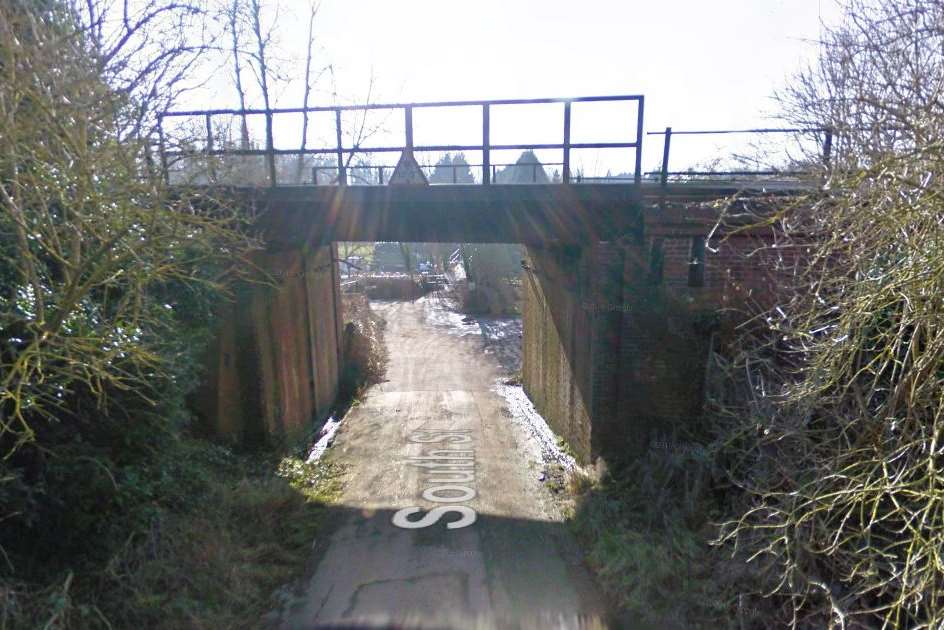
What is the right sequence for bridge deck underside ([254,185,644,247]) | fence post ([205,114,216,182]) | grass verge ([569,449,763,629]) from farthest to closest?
bridge deck underside ([254,185,644,247]) → fence post ([205,114,216,182]) → grass verge ([569,449,763,629])

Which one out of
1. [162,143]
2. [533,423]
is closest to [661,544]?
[533,423]

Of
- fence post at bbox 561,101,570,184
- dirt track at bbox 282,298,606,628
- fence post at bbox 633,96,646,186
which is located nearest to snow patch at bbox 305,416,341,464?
dirt track at bbox 282,298,606,628

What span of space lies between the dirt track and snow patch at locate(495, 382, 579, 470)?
12.0 inches

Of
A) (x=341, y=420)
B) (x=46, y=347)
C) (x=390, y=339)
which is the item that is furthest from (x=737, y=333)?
(x=390, y=339)

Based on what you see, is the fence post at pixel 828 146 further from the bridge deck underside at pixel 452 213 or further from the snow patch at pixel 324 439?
the snow patch at pixel 324 439

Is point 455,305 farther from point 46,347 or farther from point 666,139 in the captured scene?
point 46,347

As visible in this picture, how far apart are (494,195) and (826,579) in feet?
20.5

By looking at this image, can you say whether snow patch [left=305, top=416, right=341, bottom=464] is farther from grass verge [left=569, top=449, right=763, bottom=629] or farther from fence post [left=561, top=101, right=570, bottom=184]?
fence post [left=561, top=101, right=570, bottom=184]

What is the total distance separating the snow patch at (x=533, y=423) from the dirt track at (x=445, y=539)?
1.00 feet

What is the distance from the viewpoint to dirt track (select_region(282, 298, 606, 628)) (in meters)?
5.74

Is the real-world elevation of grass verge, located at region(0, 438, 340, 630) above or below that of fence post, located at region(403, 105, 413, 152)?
below

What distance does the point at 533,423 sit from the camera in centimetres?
1295

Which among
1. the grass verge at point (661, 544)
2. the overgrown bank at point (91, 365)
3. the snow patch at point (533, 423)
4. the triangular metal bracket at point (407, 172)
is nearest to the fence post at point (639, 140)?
the triangular metal bracket at point (407, 172)

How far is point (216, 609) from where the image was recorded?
18.2 feet
